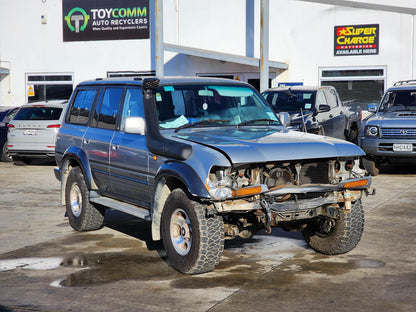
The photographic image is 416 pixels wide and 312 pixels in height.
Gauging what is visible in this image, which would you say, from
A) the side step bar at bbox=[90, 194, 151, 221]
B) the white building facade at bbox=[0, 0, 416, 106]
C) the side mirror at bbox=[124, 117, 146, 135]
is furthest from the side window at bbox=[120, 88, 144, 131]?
the white building facade at bbox=[0, 0, 416, 106]

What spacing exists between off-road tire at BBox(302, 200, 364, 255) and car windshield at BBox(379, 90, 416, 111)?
7.95m

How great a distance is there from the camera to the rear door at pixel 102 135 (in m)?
7.88

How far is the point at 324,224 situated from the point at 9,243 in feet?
12.0

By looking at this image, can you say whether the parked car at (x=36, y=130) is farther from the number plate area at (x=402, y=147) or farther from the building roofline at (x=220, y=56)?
the number plate area at (x=402, y=147)

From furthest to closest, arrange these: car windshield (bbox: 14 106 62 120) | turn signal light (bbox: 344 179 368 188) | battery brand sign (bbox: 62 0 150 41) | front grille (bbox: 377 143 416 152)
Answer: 1. battery brand sign (bbox: 62 0 150 41)
2. car windshield (bbox: 14 106 62 120)
3. front grille (bbox: 377 143 416 152)
4. turn signal light (bbox: 344 179 368 188)

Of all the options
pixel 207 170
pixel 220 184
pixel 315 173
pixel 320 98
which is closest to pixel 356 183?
pixel 315 173

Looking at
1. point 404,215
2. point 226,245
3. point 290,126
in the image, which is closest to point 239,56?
point 290,126

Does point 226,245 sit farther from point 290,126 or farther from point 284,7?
point 284,7

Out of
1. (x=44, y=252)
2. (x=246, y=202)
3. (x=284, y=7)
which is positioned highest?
(x=284, y=7)

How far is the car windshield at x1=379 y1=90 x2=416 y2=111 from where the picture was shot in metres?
14.6

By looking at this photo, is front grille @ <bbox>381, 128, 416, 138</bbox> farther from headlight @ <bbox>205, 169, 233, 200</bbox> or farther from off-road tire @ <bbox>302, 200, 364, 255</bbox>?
headlight @ <bbox>205, 169, 233, 200</bbox>

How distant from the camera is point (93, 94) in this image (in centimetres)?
855

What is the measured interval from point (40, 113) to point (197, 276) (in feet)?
35.9

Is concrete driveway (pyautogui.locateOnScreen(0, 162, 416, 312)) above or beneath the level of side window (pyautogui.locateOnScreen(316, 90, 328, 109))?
beneath
